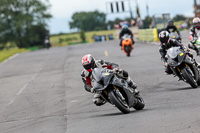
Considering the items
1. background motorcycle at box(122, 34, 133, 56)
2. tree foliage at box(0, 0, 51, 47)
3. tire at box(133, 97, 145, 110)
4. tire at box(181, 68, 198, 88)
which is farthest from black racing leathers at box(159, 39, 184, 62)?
tree foliage at box(0, 0, 51, 47)

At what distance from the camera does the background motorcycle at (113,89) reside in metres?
8.82

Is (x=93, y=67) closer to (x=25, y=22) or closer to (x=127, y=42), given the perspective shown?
(x=127, y=42)

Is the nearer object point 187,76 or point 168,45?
point 187,76

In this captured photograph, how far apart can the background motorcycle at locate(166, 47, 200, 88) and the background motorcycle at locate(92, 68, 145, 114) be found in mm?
2517

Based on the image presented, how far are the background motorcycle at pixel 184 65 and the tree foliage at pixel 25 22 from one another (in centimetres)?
8405

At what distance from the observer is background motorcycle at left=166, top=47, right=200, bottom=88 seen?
11.3 meters

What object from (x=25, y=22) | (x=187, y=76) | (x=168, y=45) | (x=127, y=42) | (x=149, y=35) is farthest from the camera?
(x=25, y=22)

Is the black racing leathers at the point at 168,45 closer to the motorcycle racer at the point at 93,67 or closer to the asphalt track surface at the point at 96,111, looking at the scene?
the asphalt track surface at the point at 96,111

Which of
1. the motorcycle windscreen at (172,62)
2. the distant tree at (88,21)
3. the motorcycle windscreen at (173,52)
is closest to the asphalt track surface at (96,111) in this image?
the motorcycle windscreen at (172,62)

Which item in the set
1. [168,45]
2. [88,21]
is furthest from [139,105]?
[88,21]

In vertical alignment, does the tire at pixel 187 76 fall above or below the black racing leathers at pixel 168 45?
below

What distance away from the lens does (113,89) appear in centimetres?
892

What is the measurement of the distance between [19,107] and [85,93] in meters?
2.13

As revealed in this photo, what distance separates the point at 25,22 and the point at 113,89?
286 feet
